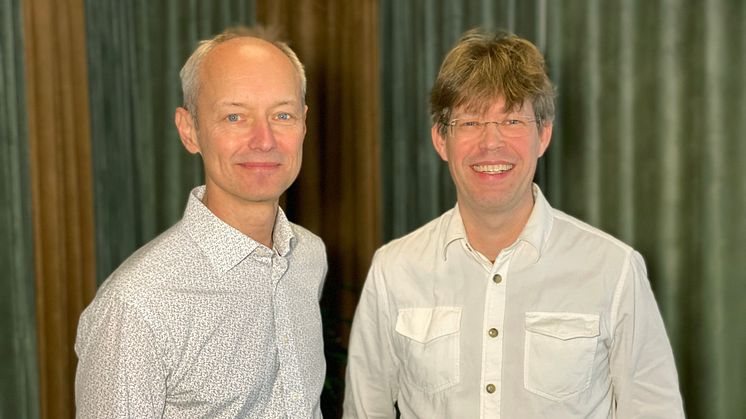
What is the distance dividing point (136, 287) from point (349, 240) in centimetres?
201

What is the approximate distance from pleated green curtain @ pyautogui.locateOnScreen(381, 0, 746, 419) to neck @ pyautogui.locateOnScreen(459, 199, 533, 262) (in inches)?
31.0

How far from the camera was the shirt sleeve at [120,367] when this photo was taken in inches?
55.6

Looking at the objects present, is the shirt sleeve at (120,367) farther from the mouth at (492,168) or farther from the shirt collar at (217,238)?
the mouth at (492,168)

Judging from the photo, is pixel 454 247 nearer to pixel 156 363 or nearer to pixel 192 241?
pixel 192 241

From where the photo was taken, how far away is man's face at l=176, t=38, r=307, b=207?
5.48ft

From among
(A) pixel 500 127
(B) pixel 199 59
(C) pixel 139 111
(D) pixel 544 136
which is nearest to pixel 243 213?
(B) pixel 199 59

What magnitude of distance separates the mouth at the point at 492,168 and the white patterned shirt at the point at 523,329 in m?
0.14

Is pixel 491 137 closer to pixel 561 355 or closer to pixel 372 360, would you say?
pixel 561 355

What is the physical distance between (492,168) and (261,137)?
55 centimetres

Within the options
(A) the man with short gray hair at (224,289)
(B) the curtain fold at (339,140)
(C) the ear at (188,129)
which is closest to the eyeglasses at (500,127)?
(A) the man with short gray hair at (224,289)

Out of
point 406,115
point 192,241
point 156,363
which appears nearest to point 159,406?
point 156,363

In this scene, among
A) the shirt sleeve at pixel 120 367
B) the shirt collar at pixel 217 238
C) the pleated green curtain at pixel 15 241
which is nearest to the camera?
the shirt sleeve at pixel 120 367

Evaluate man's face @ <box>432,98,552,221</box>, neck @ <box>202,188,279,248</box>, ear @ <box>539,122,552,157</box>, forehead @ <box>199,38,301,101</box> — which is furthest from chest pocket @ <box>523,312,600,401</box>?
forehead @ <box>199,38,301,101</box>

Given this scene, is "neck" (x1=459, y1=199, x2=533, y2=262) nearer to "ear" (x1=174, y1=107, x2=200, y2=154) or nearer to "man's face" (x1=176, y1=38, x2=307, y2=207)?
"man's face" (x1=176, y1=38, x2=307, y2=207)
